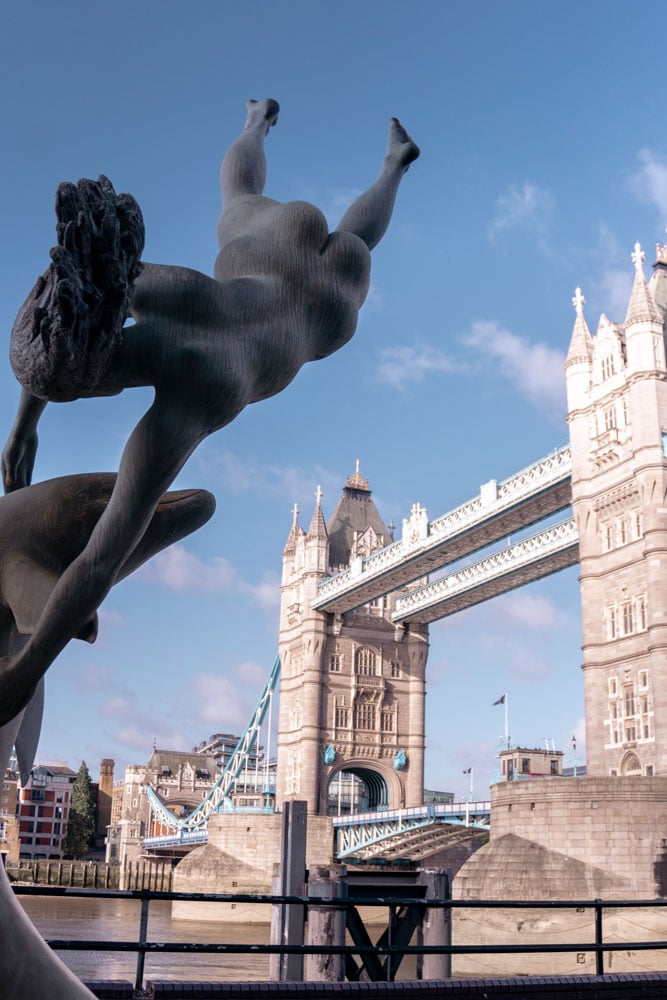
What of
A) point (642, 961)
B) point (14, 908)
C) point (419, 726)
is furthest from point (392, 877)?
point (419, 726)

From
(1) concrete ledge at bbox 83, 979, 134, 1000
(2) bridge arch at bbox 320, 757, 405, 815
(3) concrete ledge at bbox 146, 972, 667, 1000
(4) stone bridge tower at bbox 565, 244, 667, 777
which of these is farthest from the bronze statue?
(2) bridge arch at bbox 320, 757, 405, 815

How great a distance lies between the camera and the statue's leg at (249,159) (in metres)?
3.29

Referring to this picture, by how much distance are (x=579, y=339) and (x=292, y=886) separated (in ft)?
66.8

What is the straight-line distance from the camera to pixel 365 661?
133ft

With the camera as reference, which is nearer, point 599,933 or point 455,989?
point 455,989

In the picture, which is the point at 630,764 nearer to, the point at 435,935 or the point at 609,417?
the point at 609,417

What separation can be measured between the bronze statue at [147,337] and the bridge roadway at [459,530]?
71.9ft

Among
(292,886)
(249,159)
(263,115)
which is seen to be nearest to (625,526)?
(292,886)

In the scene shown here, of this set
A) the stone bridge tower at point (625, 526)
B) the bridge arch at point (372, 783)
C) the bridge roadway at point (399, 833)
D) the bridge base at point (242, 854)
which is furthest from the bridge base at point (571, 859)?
the bridge arch at point (372, 783)

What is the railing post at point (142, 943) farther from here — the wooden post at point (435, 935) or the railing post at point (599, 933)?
the railing post at point (599, 933)

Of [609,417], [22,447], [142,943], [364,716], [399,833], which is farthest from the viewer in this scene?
[364,716]

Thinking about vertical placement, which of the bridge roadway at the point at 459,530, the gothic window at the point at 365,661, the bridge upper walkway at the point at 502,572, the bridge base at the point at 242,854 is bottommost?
the bridge base at the point at 242,854

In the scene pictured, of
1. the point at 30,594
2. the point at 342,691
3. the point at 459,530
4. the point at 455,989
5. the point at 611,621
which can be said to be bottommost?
the point at 455,989

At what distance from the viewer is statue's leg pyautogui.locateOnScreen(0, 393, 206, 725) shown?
2320 mm
